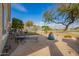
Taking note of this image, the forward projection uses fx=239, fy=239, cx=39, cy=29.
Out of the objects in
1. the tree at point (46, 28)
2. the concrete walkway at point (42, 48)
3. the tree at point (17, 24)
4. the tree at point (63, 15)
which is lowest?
the concrete walkway at point (42, 48)

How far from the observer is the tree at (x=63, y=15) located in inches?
198

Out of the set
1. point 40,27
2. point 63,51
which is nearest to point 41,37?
point 40,27

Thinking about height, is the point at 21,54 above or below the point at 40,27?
below

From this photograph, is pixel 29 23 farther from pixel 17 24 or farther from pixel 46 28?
pixel 46 28

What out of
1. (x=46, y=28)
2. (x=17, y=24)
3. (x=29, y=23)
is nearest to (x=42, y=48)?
(x=46, y=28)

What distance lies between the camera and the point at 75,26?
4992mm

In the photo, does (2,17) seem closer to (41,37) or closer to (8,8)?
(8,8)

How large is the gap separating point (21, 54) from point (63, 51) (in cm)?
89

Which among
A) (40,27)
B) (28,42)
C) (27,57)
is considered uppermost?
(40,27)

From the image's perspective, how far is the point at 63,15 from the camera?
504cm

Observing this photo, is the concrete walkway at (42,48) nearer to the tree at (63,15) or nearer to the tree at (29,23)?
the tree at (29,23)

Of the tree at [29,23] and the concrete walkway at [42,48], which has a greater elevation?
the tree at [29,23]

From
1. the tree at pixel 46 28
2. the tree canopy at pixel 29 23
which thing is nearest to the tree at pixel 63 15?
the tree at pixel 46 28

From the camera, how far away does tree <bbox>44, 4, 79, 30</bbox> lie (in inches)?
198
